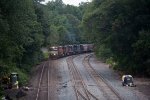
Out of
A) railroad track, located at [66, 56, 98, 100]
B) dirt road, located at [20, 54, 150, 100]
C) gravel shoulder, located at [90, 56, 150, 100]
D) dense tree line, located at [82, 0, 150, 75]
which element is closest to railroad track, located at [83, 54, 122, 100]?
dirt road, located at [20, 54, 150, 100]

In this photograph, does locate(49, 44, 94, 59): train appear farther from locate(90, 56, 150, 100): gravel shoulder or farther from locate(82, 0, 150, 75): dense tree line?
locate(90, 56, 150, 100): gravel shoulder

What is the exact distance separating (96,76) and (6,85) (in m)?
14.1

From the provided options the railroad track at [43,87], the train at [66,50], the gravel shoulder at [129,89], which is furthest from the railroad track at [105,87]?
the train at [66,50]

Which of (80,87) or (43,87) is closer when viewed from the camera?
(80,87)

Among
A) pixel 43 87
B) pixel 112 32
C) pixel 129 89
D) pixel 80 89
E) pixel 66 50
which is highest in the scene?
pixel 112 32

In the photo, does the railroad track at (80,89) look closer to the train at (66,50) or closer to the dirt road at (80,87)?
the dirt road at (80,87)

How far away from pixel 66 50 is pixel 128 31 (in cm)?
4531

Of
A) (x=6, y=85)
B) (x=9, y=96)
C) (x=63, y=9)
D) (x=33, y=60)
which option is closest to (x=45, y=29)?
(x=33, y=60)

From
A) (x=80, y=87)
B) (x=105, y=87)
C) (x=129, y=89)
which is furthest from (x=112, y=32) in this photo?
(x=129, y=89)

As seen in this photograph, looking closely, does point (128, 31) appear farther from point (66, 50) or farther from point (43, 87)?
point (66, 50)

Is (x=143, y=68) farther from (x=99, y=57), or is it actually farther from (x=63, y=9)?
(x=63, y=9)

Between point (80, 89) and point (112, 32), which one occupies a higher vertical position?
point (112, 32)

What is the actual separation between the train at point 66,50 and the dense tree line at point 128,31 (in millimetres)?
32250

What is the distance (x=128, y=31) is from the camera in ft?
162
